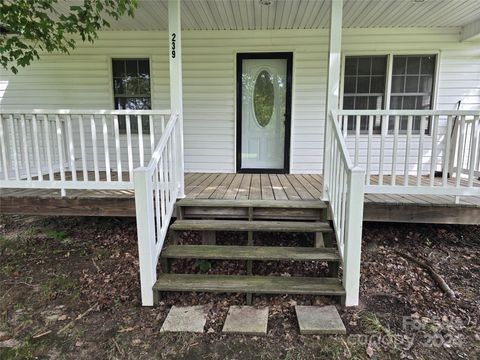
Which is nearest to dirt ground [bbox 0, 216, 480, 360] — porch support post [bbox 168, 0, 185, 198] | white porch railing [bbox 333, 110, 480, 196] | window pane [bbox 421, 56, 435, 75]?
white porch railing [bbox 333, 110, 480, 196]

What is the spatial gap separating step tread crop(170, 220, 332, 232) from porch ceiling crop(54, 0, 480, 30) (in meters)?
2.87

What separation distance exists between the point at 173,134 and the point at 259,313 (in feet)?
6.37

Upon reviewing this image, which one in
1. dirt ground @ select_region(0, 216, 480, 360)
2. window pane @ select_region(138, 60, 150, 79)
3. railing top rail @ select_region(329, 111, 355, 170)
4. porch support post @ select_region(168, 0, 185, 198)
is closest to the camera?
dirt ground @ select_region(0, 216, 480, 360)

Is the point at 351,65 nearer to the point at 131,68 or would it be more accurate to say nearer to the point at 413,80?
the point at 413,80

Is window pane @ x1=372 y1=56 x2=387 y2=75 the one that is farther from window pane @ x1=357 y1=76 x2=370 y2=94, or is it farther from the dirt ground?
the dirt ground

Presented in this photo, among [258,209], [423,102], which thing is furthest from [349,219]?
[423,102]

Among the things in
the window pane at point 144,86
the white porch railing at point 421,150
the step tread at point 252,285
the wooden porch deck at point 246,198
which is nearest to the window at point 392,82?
the white porch railing at point 421,150

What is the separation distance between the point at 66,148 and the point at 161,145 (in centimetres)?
302

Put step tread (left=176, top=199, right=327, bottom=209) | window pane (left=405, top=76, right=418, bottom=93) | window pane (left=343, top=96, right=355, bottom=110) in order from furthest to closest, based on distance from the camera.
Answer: window pane (left=343, top=96, right=355, bottom=110) → window pane (left=405, top=76, right=418, bottom=93) → step tread (left=176, top=199, right=327, bottom=209)

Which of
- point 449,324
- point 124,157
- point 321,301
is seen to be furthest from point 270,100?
point 449,324

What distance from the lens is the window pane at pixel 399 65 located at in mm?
4996

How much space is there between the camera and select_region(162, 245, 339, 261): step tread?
104 inches

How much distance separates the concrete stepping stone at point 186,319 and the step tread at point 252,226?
29.7 inches

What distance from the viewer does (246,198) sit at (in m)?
3.36
